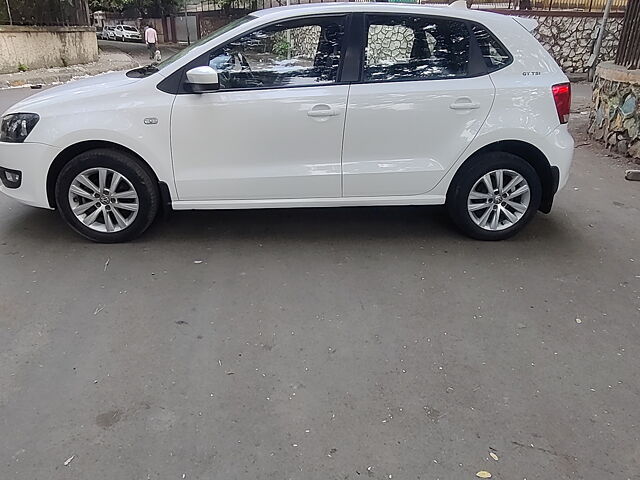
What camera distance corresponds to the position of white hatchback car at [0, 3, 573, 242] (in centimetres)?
425

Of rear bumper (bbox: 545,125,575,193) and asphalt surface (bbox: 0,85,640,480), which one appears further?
rear bumper (bbox: 545,125,575,193)

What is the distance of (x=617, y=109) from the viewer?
25.3 feet

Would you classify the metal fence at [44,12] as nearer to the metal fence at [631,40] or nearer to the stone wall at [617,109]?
the stone wall at [617,109]

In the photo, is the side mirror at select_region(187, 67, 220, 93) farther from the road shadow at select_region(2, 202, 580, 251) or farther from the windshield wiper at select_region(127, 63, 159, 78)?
the road shadow at select_region(2, 202, 580, 251)

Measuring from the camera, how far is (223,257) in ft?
14.4

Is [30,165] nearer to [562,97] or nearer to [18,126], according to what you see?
[18,126]

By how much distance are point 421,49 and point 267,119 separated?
136 cm

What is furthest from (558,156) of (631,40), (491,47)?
(631,40)

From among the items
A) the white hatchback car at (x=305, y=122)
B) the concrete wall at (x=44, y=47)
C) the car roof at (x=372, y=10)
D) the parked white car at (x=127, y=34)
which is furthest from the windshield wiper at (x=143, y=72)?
the parked white car at (x=127, y=34)

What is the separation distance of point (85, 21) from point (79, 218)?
19423mm

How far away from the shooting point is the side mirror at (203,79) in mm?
4068

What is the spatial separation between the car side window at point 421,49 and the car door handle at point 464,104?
0.21 m

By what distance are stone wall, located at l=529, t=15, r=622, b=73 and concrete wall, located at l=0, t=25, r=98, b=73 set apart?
50.5 feet

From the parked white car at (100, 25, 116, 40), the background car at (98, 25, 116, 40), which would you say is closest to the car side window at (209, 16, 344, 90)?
the parked white car at (100, 25, 116, 40)
